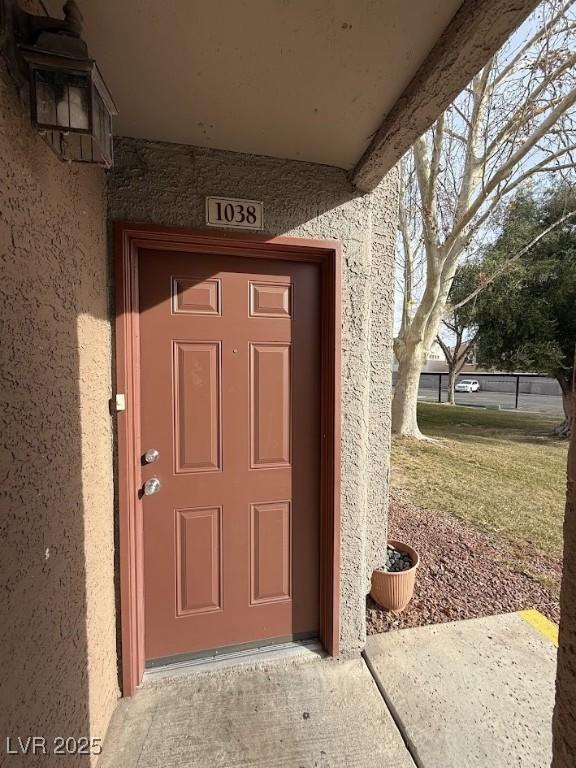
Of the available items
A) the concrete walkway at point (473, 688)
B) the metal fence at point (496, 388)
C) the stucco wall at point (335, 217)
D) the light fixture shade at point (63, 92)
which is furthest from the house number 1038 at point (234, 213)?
the metal fence at point (496, 388)

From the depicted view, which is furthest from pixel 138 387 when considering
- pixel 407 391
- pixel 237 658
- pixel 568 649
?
pixel 407 391

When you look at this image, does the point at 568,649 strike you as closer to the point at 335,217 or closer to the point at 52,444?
the point at 52,444

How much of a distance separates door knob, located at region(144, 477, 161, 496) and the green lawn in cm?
374

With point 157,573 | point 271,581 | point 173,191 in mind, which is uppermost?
point 173,191

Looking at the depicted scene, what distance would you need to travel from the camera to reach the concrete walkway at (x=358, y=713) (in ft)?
5.10

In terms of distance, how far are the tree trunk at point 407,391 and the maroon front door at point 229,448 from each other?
6.30 metres

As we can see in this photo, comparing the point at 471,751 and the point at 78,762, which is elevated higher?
the point at 78,762

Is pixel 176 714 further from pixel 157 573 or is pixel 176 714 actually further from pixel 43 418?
pixel 43 418

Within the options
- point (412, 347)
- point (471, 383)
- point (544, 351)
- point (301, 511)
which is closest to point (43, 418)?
point (301, 511)

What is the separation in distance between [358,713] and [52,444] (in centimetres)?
193

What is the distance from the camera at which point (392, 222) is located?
2439mm

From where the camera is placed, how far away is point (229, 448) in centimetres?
201

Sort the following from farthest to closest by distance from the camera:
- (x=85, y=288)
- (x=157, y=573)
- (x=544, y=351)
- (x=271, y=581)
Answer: (x=544, y=351)
(x=271, y=581)
(x=157, y=573)
(x=85, y=288)

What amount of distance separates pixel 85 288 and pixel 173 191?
0.70 metres
